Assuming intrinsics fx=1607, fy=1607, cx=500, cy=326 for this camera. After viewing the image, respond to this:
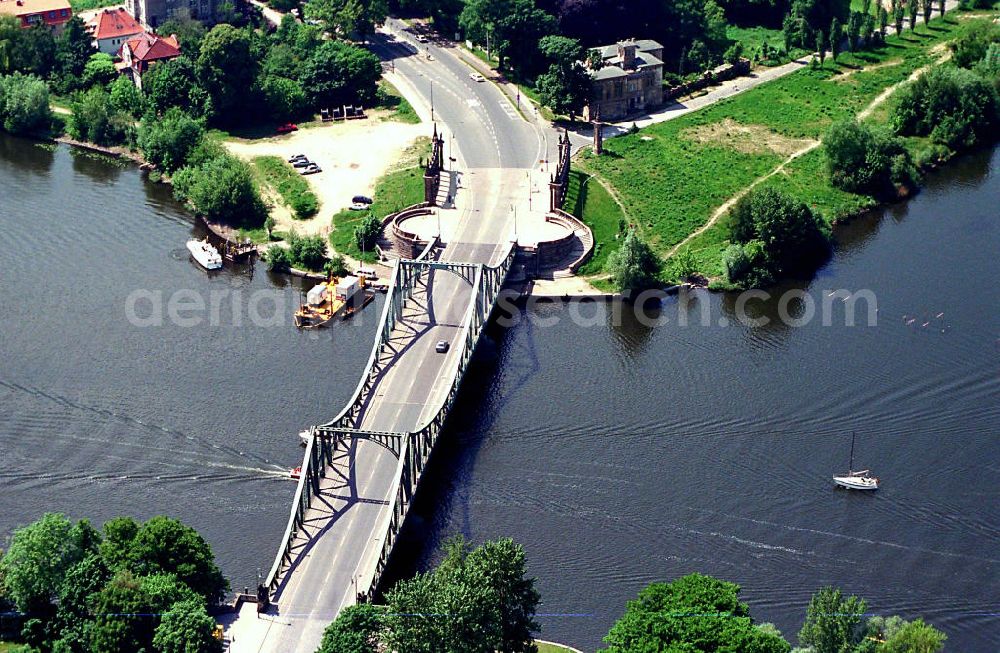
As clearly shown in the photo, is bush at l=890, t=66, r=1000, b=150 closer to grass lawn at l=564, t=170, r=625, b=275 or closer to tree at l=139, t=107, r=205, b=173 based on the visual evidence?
grass lawn at l=564, t=170, r=625, b=275

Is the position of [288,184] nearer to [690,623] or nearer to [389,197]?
[389,197]

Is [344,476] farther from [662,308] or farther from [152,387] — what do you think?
[662,308]

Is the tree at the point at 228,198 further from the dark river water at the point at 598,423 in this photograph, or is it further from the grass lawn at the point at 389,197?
the grass lawn at the point at 389,197

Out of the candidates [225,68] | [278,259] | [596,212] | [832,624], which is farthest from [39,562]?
[225,68]

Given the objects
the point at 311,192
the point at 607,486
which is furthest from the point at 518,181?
the point at 607,486

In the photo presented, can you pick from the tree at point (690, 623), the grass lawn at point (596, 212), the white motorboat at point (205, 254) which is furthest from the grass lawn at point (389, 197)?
the tree at point (690, 623)
